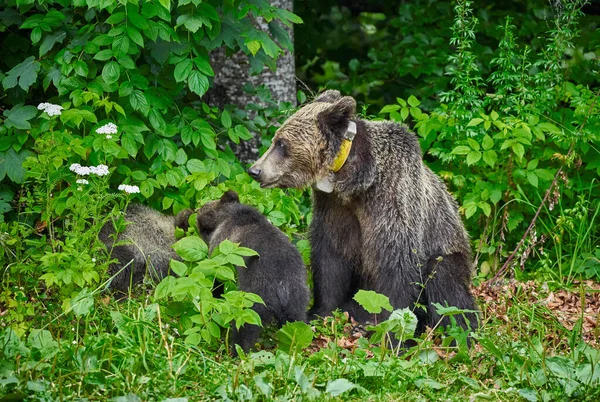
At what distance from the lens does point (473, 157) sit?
7.65m

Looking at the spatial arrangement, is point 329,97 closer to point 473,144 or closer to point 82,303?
point 473,144

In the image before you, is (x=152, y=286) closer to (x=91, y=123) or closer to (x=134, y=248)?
(x=134, y=248)

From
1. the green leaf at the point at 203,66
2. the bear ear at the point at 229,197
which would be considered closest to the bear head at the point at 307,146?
the bear ear at the point at 229,197

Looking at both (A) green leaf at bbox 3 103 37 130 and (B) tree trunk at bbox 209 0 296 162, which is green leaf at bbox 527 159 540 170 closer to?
(B) tree trunk at bbox 209 0 296 162

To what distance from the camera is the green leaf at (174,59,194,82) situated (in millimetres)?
6915

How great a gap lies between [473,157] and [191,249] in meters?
2.89

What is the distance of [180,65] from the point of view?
6.99 meters

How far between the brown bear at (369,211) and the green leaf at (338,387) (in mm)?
1702

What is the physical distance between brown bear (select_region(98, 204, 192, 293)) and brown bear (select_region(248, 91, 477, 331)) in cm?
111

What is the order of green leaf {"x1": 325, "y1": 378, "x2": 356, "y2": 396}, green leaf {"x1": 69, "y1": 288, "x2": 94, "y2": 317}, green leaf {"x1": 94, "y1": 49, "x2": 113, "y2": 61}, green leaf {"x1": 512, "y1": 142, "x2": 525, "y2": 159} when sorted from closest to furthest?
green leaf {"x1": 325, "y1": 378, "x2": 356, "y2": 396} < green leaf {"x1": 69, "y1": 288, "x2": 94, "y2": 317} < green leaf {"x1": 94, "y1": 49, "x2": 113, "y2": 61} < green leaf {"x1": 512, "y1": 142, "x2": 525, "y2": 159}

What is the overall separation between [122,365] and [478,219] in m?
4.21

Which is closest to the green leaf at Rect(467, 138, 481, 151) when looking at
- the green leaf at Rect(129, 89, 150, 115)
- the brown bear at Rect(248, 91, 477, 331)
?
the brown bear at Rect(248, 91, 477, 331)

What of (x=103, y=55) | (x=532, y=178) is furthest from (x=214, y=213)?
(x=532, y=178)

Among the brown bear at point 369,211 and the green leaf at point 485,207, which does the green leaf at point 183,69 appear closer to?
the brown bear at point 369,211
